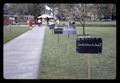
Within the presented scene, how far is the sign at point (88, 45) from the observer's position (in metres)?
4.47

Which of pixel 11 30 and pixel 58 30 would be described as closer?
pixel 11 30

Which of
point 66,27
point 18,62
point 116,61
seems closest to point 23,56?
point 18,62

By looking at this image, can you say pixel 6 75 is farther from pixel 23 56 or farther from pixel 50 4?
pixel 50 4

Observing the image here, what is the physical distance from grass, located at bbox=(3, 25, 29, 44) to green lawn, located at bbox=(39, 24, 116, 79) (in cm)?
19

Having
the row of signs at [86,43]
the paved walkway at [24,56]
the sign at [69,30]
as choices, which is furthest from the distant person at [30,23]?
the sign at [69,30]

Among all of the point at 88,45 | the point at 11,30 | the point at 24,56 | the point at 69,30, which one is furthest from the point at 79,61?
the point at 11,30

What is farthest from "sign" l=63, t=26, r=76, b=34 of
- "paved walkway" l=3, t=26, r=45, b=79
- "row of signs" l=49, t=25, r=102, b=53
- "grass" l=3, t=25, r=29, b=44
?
"grass" l=3, t=25, r=29, b=44

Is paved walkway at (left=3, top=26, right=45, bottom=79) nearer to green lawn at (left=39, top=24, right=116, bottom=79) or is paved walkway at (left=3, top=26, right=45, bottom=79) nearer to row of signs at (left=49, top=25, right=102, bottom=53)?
green lawn at (left=39, top=24, right=116, bottom=79)

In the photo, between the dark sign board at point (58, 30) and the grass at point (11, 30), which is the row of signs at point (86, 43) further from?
the grass at point (11, 30)

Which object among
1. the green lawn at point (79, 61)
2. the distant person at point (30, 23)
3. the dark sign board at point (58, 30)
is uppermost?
the distant person at point (30, 23)

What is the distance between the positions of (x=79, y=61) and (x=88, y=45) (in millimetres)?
141

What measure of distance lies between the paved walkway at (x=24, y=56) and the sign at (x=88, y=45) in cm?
29

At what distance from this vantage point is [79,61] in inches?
179

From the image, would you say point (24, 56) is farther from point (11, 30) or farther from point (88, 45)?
point (88, 45)
